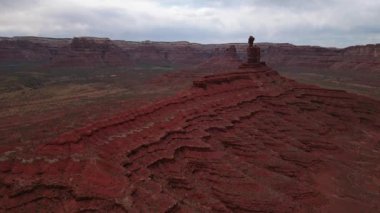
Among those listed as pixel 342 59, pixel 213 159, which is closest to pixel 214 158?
pixel 213 159

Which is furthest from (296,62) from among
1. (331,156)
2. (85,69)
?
(331,156)

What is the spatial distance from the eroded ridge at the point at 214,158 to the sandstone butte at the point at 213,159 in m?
0.09

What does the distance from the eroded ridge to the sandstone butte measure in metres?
0.09

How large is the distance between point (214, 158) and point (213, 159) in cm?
22

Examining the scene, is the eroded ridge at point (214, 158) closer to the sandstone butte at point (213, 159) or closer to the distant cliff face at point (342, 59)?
the sandstone butte at point (213, 159)

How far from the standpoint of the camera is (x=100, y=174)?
27.5 meters

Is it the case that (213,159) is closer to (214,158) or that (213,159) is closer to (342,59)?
(214,158)

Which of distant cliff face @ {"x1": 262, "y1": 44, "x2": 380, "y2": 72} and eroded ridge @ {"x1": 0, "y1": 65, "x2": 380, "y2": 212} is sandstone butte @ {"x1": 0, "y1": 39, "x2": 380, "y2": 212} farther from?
distant cliff face @ {"x1": 262, "y1": 44, "x2": 380, "y2": 72}

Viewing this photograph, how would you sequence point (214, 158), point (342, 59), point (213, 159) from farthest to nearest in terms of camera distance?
point (342, 59), point (214, 158), point (213, 159)

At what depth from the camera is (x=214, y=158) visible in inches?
1453

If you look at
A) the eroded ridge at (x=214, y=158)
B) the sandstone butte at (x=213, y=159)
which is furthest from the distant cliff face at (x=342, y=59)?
the eroded ridge at (x=214, y=158)

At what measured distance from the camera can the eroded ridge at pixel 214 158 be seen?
87.4 ft

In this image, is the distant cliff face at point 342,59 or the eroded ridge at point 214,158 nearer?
the eroded ridge at point 214,158

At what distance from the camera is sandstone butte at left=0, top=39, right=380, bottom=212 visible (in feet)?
87.4
